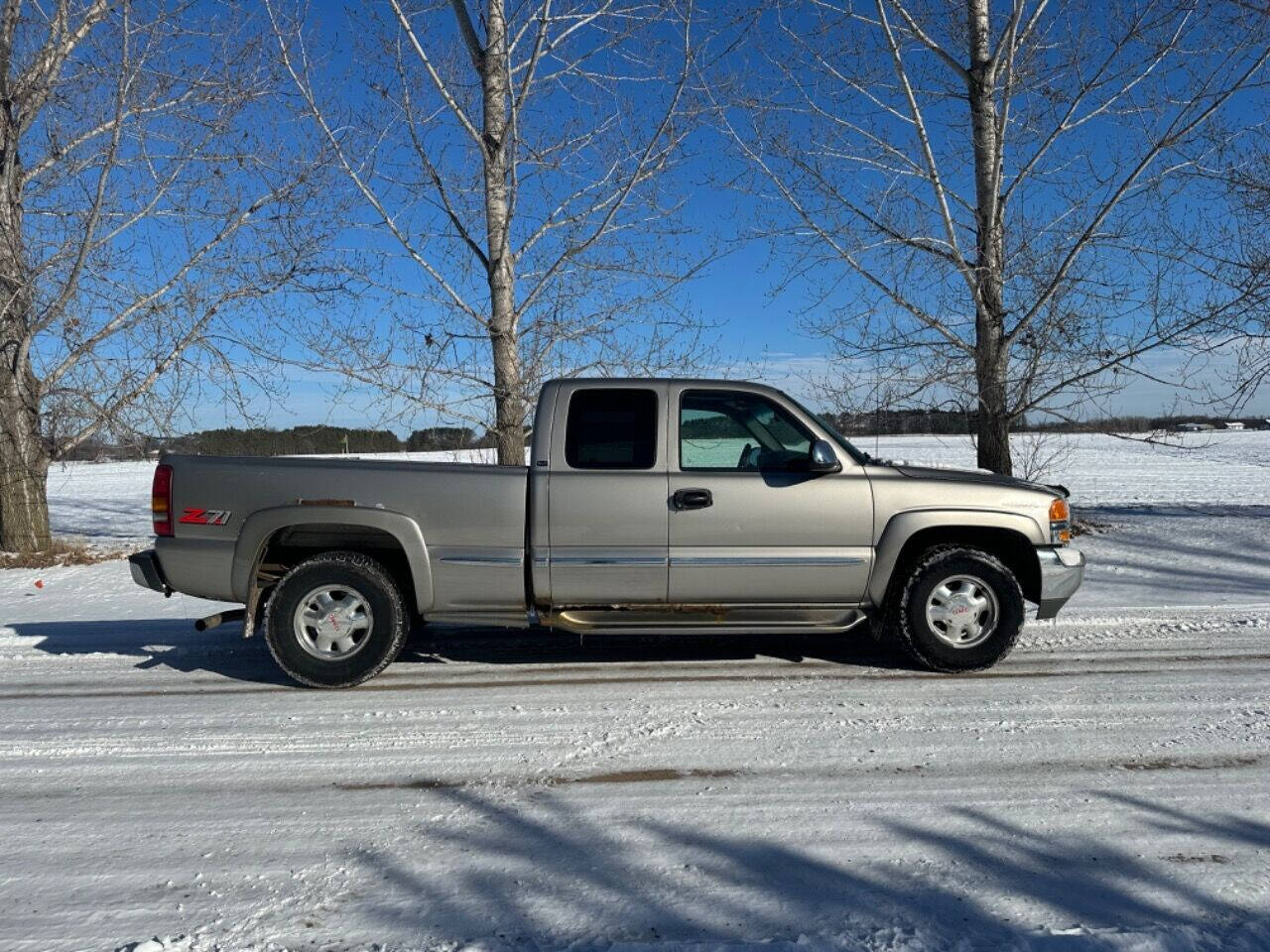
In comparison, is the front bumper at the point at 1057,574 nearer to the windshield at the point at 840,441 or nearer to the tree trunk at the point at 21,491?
the windshield at the point at 840,441

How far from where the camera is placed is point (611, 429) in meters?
5.69

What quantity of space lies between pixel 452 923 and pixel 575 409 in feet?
10.9

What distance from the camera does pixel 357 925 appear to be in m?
2.94

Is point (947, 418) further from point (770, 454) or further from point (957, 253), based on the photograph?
point (770, 454)

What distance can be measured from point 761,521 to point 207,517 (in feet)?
11.0

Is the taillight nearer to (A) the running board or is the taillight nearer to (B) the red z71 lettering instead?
(B) the red z71 lettering

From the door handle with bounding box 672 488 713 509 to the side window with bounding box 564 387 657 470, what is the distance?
257mm

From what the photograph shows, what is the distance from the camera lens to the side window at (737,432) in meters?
5.68

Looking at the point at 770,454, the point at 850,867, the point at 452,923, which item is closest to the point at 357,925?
the point at 452,923

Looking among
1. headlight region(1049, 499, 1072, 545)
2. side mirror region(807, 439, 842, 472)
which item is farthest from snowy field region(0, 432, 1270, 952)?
side mirror region(807, 439, 842, 472)

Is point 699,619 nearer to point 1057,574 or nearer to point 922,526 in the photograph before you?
point 922,526

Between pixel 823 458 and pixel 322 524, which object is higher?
pixel 823 458

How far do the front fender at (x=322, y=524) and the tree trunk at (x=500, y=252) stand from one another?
Answer: 217 inches

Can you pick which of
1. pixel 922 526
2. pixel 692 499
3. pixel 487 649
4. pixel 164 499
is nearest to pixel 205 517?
pixel 164 499
